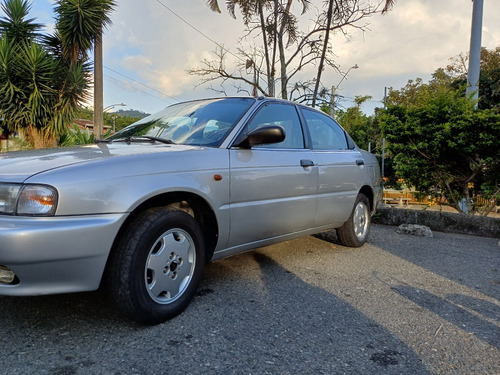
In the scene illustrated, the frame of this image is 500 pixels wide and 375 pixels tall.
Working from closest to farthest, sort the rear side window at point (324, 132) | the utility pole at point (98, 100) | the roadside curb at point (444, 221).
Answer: the rear side window at point (324, 132) < the roadside curb at point (444, 221) < the utility pole at point (98, 100)

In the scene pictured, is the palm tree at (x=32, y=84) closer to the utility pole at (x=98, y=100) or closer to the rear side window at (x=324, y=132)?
the utility pole at (x=98, y=100)

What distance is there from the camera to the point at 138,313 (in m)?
2.37

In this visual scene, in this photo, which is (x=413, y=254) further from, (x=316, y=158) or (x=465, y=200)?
(x=465, y=200)

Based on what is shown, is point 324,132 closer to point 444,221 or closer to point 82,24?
point 444,221

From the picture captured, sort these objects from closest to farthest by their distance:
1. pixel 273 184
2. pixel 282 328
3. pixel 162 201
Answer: pixel 282 328, pixel 162 201, pixel 273 184

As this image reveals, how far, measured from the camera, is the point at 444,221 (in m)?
6.42

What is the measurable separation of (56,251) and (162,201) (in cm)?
78

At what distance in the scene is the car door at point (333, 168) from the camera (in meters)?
4.05

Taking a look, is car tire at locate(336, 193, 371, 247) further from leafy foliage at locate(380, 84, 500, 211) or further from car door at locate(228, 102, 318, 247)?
leafy foliage at locate(380, 84, 500, 211)

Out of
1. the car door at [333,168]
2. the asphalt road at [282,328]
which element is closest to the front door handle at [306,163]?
the car door at [333,168]

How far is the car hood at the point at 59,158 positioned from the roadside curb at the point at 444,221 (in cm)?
489

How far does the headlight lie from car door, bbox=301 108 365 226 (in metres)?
2.50

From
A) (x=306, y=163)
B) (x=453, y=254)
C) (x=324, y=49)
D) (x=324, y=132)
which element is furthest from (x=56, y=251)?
(x=324, y=49)

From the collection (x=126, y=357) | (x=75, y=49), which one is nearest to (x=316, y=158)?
(x=126, y=357)
